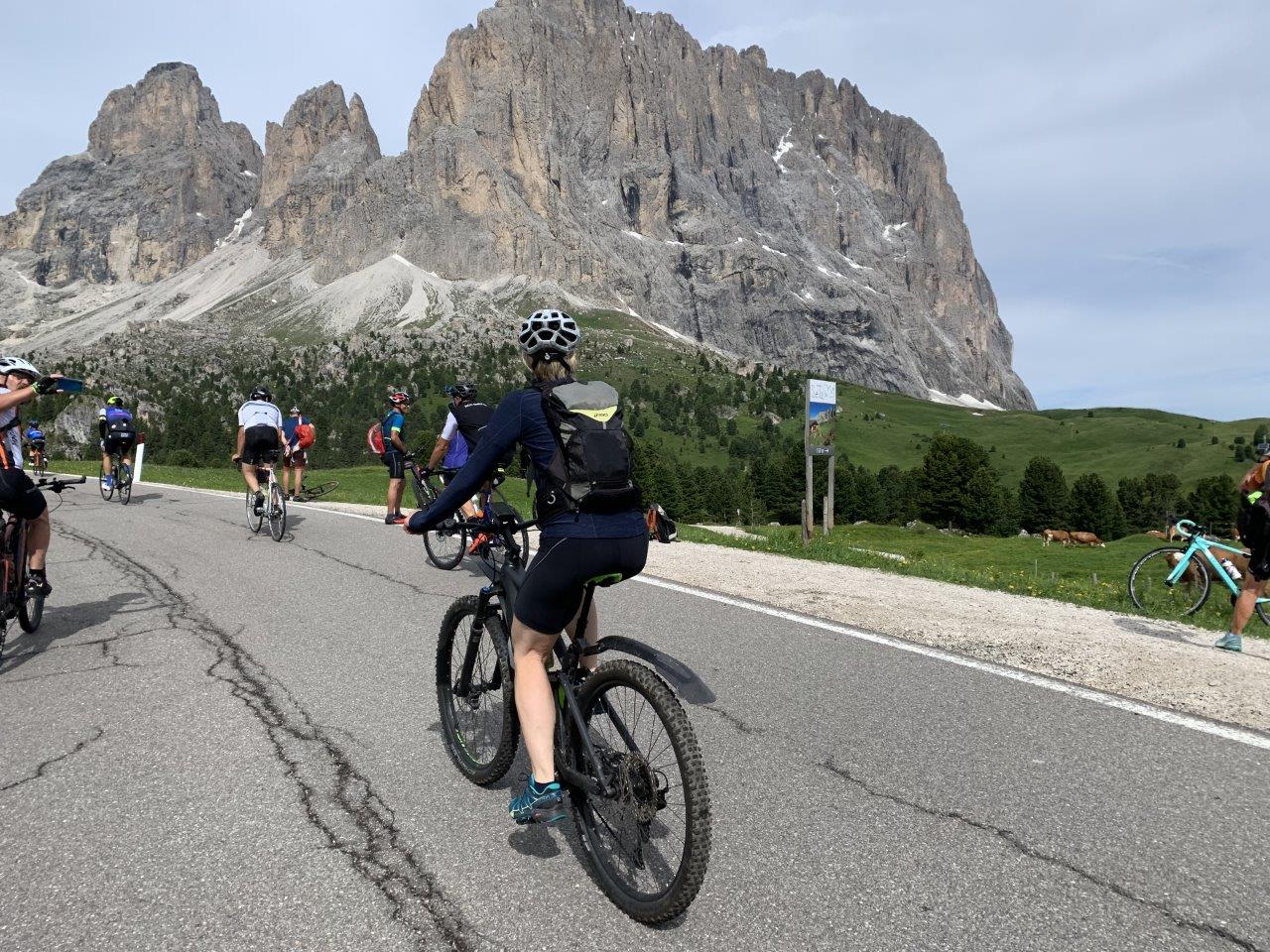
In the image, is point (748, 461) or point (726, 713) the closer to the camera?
point (726, 713)

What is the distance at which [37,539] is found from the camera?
754cm

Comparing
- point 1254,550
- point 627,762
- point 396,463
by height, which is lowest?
point 627,762

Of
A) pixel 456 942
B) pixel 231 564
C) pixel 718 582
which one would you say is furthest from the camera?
pixel 231 564

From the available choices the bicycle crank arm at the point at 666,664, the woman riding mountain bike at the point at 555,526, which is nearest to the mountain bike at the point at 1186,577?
the bicycle crank arm at the point at 666,664

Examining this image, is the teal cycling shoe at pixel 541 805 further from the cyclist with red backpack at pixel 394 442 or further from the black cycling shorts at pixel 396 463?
the black cycling shorts at pixel 396 463

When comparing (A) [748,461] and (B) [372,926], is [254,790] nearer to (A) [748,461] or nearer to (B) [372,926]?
(B) [372,926]

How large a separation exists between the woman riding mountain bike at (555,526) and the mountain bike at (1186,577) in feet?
32.8

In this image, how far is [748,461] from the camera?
530 ft

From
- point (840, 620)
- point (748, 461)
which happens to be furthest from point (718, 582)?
point (748, 461)

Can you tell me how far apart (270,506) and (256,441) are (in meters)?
1.25

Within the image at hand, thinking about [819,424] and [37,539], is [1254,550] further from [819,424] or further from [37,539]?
[37,539]

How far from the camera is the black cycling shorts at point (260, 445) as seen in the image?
47.8 feet

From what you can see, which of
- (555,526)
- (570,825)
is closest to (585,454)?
(555,526)

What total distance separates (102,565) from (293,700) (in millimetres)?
7657
